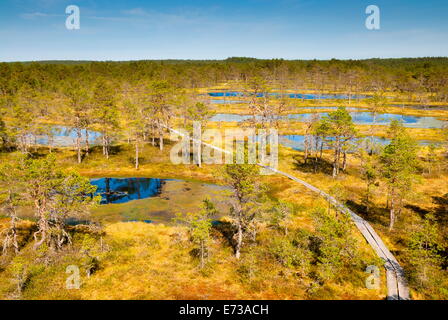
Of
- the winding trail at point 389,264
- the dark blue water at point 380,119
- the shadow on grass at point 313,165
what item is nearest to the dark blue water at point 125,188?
the shadow on grass at point 313,165

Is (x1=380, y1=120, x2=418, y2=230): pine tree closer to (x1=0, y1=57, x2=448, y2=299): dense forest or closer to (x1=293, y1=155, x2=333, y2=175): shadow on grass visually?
(x1=0, y1=57, x2=448, y2=299): dense forest

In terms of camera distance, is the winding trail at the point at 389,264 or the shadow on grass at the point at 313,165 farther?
the shadow on grass at the point at 313,165

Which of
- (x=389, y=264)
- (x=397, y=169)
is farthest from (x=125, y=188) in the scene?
(x=397, y=169)

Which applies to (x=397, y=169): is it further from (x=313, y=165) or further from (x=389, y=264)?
(x=313, y=165)

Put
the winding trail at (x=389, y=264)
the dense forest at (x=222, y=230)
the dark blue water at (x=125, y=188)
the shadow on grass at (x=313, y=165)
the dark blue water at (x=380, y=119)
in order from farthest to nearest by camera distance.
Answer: the dark blue water at (x=380, y=119)
the shadow on grass at (x=313, y=165)
the dark blue water at (x=125, y=188)
the dense forest at (x=222, y=230)
the winding trail at (x=389, y=264)

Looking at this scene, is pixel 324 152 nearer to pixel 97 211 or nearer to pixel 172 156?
pixel 172 156

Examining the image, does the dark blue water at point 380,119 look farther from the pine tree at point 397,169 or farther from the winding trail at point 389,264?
the winding trail at point 389,264

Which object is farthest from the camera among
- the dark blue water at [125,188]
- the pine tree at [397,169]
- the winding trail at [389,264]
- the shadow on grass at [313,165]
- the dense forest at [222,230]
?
the shadow on grass at [313,165]

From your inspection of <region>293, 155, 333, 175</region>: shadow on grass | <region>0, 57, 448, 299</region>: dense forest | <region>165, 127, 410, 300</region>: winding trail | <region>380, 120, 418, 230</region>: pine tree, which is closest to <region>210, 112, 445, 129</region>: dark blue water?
<region>293, 155, 333, 175</region>: shadow on grass

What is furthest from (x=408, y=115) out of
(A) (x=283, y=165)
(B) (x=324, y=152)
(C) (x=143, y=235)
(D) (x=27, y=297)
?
(D) (x=27, y=297)
